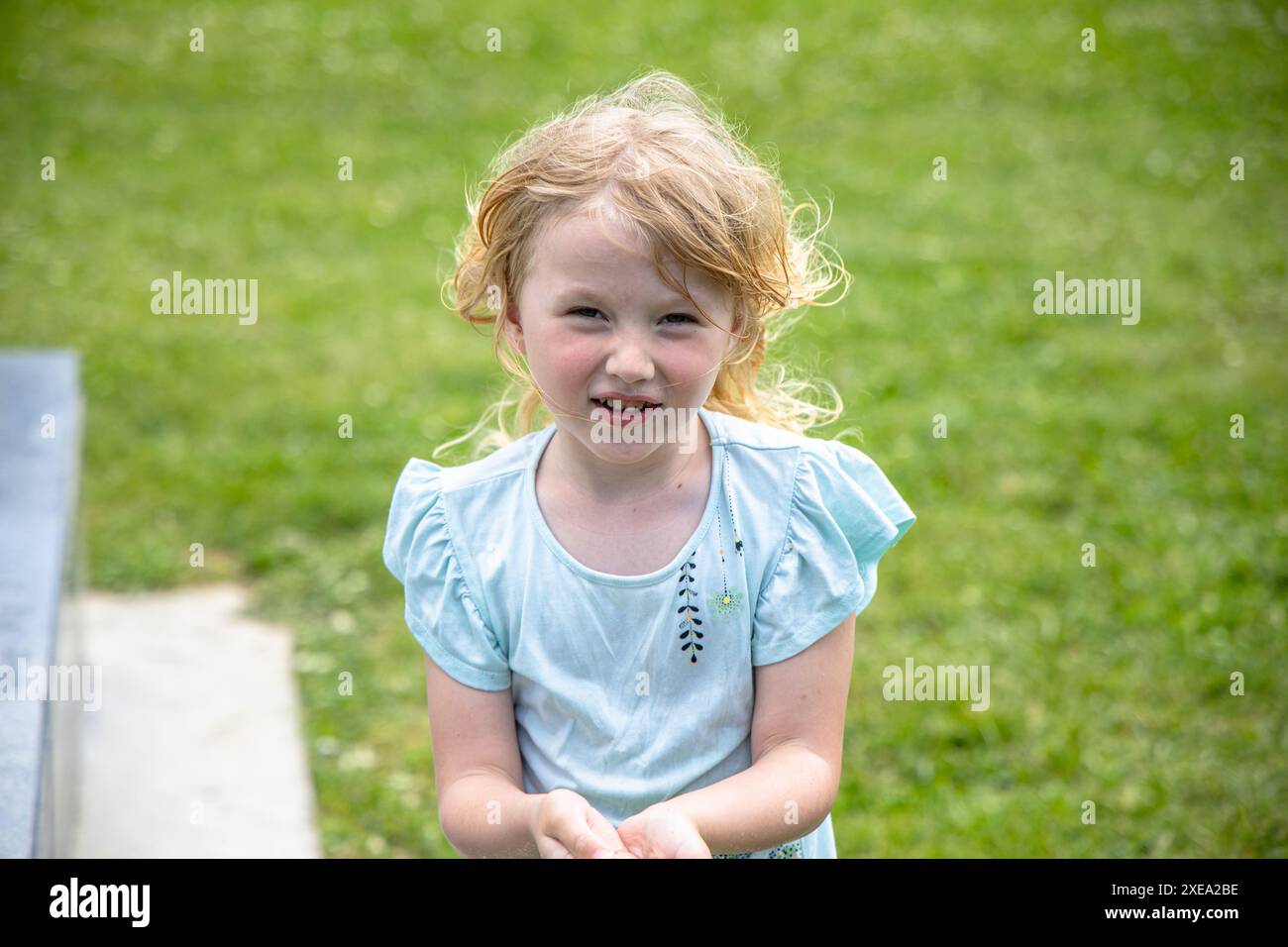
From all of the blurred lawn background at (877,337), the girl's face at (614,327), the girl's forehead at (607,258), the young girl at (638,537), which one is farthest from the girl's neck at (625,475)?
the blurred lawn background at (877,337)

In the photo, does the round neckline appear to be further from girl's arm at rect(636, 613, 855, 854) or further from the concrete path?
the concrete path

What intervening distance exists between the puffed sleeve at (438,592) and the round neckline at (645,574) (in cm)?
12

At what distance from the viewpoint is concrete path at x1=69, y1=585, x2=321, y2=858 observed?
369 centimetres

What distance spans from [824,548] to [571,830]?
1.76 ft

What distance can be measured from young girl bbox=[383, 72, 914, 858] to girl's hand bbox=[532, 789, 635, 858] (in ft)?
0.16

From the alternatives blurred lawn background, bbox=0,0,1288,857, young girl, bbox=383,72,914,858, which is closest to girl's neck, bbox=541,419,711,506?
young girl, bbox=383,72,914,858

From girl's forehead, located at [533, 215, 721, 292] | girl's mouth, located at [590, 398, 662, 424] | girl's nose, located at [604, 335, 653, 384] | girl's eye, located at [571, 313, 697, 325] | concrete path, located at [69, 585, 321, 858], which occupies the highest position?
girl's forehead, located at [533, 215, 721, 292]

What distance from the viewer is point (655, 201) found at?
70.3 inches

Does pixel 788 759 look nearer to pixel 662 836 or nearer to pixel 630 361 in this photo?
pixel 662 836

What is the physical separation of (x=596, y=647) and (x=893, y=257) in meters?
6.11

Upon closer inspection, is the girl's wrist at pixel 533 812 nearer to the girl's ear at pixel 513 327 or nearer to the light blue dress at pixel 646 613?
the light blue dress at pixel 646 613

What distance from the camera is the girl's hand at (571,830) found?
168 cm
